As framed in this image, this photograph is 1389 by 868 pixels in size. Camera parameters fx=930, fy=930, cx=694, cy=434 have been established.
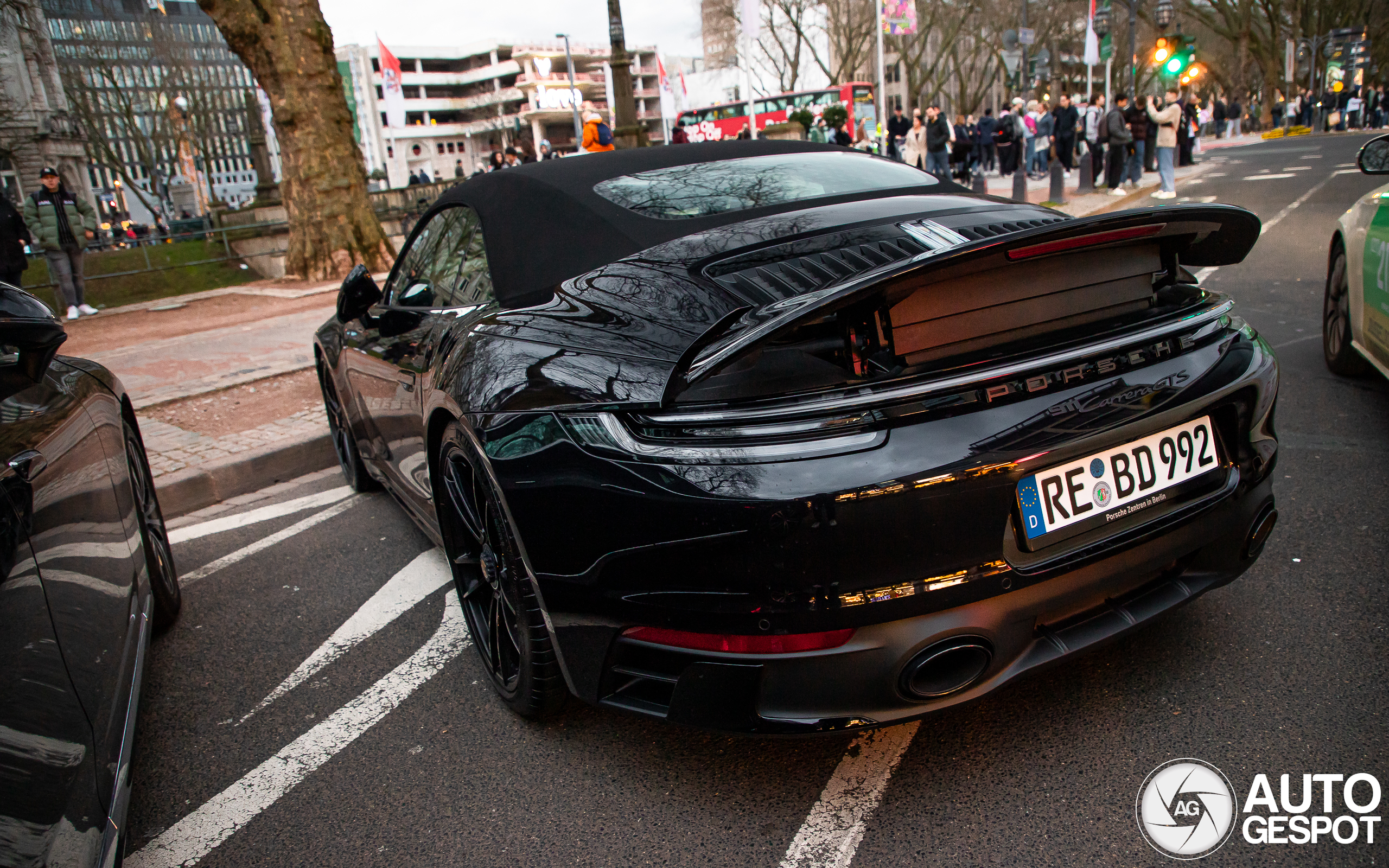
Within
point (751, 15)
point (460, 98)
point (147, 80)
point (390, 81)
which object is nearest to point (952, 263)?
point (751, 15)

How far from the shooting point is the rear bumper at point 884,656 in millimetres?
1765

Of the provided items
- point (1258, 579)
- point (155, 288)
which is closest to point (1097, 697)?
point (1258, 579)

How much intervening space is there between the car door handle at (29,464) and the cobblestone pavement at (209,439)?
3328mm

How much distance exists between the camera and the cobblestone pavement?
5270mm

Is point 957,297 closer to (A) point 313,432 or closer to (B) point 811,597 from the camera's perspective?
(B) point 811,597

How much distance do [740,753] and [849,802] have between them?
Answer: 31cm

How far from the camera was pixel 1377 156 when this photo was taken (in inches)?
163

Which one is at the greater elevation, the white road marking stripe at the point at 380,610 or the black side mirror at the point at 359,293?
the black side mirror at the point at 359,293

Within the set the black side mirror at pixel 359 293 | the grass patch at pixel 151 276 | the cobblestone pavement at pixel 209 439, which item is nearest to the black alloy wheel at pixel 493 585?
the black side mirror at pixel 359 293

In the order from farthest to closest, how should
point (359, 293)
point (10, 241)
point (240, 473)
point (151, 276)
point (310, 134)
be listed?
point (151, 276), point (310, 134), point (10, 241), point (240, 473), point (359, 293)

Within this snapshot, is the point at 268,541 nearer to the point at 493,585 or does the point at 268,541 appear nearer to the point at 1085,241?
the point at 493,585

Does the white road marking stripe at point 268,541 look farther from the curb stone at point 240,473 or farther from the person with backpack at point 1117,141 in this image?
the person with backpack at point 1117,141

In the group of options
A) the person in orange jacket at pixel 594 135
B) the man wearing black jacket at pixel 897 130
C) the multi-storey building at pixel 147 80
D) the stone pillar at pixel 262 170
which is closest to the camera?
the person in orange jacket at pixel 594 135

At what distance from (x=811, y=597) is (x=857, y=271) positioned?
72cm
